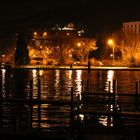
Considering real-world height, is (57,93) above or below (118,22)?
below

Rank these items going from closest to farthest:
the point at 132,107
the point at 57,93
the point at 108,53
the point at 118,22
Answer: the point at 132,107
the point at 57,93
the point at 108,53
the point at 118,22

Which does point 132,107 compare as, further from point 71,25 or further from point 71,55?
point 71,25

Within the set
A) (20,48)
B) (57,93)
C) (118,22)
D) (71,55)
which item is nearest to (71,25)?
(118,22)

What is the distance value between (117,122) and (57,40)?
112083mm

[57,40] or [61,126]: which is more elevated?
[57,40]

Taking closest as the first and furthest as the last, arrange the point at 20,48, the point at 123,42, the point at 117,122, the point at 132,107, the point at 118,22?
the point at 117,122 → the point at 132,107 → the point at 20,48 → the point at 123,42 → the point at 118,22

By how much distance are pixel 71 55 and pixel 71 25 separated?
75.7m

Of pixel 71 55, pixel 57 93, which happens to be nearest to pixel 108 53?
pixel 71 55

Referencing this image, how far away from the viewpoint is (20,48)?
103 meters

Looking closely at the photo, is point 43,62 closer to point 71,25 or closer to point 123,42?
point 123,42

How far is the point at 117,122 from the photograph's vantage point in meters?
23.0

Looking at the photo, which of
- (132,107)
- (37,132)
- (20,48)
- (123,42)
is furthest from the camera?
(123,42)

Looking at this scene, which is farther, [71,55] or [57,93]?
[71,55]

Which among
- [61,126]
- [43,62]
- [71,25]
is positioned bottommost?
[61,126]
